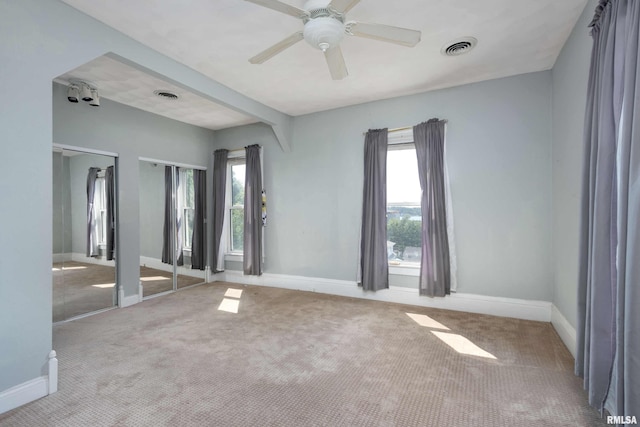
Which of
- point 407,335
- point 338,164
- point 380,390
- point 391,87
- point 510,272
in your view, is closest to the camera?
point 380,390

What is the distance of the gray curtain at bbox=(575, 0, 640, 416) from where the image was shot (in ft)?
4.13

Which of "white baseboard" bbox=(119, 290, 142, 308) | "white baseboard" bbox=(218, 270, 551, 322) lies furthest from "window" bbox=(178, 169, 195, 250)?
"white baseboard" bbox=(119, 290, 142, 308)

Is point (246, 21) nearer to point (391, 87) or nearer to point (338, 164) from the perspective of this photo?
point (391, 87)

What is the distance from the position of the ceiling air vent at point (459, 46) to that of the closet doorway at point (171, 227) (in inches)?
154

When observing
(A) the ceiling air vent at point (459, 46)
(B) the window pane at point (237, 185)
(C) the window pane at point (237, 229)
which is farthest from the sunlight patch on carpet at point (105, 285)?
(A) the ceiling air vent at point (459, 46)

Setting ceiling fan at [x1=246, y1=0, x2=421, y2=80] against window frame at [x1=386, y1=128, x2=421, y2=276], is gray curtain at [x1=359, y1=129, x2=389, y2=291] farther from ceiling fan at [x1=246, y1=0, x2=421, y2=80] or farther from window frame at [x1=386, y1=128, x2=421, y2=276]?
ceiling fan at [x1=246, y1=0, x2=421, y2=80]

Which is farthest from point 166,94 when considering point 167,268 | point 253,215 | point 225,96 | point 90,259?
point 167,268

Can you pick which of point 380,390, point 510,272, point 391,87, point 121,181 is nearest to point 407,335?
point 380,390

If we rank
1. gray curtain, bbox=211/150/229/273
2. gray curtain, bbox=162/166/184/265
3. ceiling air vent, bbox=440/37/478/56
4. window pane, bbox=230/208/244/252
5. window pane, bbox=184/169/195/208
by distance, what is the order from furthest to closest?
1. window pane, bbox=230/208/244/252
2. gray curtain, bbox=211/150/229/273
3. window pane, bbox=184/169/195/208
4. gray curtain, bbox=162/166/184/265
5. ceiling air vent, bbox=440/37/478/56

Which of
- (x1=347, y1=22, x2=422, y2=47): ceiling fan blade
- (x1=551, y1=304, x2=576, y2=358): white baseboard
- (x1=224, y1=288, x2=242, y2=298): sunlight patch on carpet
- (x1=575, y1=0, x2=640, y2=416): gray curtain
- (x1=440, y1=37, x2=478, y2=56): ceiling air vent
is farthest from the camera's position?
(x1=224, y1=288, x2=242, y2=298): sunlight patch on carpet

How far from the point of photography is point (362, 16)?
225cm

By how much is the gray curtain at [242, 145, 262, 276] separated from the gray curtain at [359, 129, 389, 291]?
171 cm

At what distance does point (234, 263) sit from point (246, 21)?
12.5 feet

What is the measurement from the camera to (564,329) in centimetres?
264
